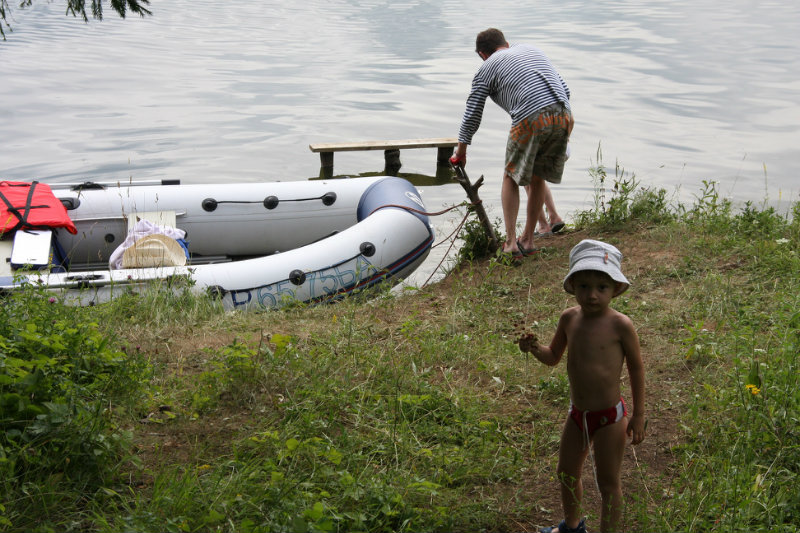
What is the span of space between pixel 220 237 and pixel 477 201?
2.75m

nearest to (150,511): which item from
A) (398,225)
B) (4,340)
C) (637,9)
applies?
(4,340)

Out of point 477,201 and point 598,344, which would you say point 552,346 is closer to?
point 598,344

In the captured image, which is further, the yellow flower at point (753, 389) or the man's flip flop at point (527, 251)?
the man's flip flop at point (527, 251)

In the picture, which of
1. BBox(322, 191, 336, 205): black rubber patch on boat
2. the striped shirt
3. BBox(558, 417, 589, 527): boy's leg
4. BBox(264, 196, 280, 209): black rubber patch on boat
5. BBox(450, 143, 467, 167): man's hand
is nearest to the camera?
BBox(558, 417, 589, 527): boy's leg

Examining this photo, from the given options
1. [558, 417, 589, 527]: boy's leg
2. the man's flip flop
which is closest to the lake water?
the man's flip flop

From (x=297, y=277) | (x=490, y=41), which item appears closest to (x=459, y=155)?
(x=490, y=41)

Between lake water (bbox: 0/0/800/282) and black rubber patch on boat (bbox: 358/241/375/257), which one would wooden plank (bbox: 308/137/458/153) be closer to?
lake water (bbox: 0/0/800/282)

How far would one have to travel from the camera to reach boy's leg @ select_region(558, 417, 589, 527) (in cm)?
279

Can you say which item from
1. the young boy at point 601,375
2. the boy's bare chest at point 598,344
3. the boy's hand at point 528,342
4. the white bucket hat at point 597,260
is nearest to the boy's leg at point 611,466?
the young boy at point 601,375

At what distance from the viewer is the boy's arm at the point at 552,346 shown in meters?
2.83

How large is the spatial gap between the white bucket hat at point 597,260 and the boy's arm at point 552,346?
0.51ft

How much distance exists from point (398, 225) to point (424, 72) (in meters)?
11.9

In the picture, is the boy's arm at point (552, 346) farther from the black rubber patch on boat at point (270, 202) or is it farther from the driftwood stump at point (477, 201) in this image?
the black rubber patch on boat at point (270, 202)

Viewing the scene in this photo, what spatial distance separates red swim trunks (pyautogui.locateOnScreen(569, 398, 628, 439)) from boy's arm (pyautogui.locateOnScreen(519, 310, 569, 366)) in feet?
0.70
